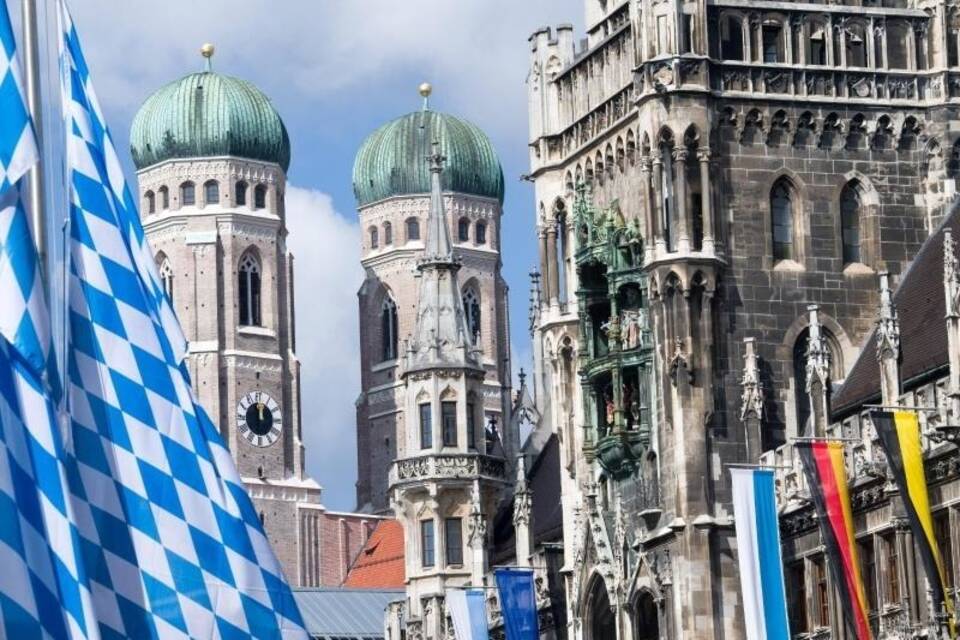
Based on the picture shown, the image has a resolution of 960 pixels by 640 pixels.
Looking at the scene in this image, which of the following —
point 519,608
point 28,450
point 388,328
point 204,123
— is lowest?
point 28,450

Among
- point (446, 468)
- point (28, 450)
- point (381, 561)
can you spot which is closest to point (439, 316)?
point (446, 468)

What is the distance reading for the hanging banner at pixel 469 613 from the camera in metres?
66.1

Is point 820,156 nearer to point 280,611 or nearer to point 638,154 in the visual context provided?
point 638,154

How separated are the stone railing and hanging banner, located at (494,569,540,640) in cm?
1628

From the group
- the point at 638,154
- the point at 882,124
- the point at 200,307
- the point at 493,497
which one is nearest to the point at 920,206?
the point at 882,124

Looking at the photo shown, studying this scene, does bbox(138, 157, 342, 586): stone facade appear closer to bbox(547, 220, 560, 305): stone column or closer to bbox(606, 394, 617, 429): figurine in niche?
bbox(547, 220, 560, 305): stone column

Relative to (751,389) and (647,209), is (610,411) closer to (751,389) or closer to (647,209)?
(647,209)

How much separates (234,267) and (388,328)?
1316 cm

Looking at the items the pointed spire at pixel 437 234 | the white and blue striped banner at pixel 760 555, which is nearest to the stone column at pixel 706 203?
the white and blue striped banner at pixel 760 555

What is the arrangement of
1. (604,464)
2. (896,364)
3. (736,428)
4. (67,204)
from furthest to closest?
(604,464) → (736,428) → (896,364) → (67,204)

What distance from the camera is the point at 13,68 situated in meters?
17.0

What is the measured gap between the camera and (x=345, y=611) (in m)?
114

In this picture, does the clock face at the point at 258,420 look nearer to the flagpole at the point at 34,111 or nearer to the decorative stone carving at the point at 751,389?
the decorative stone carving at the point at 751,389

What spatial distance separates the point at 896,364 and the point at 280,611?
29026mm
